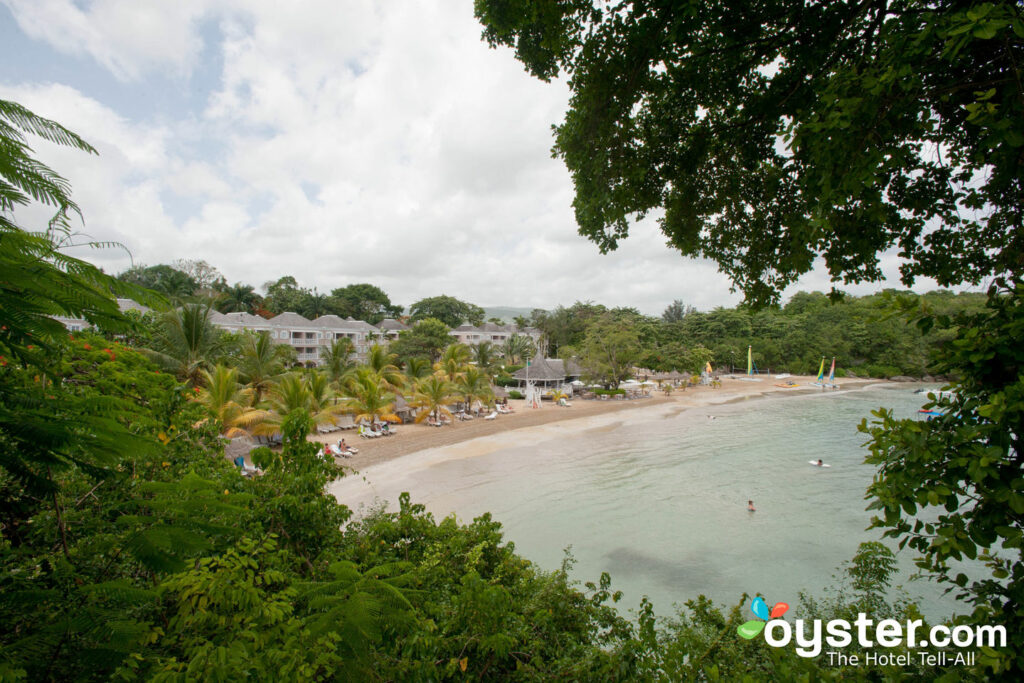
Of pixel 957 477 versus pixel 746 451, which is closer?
pixel 957 477

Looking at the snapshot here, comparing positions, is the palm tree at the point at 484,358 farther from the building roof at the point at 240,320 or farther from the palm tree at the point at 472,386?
the building roof at the point at 240,320

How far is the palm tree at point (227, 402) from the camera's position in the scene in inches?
571

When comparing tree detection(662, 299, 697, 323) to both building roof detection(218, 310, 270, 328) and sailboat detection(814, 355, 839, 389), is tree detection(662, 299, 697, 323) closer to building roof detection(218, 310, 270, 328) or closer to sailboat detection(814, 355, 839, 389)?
sailboat detection(814, 355, 839, 389)

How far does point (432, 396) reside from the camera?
22656 mm

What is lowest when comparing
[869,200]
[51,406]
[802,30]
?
[51,406]

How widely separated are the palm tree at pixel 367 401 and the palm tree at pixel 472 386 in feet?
16.0

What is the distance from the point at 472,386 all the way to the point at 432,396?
2960 mm

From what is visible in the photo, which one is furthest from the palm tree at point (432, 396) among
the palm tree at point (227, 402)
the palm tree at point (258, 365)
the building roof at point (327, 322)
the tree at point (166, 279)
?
the tree at point (166, 279)

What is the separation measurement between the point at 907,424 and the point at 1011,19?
1912 mm

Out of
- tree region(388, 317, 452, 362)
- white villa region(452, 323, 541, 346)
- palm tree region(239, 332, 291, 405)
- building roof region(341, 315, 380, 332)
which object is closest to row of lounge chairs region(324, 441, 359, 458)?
palm tree region(239, 332, 291, 405)

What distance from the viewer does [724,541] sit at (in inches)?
418

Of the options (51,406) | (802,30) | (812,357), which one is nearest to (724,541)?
(802,30)

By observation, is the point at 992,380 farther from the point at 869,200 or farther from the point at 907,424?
the point at 869,200

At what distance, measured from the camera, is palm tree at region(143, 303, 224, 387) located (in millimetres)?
15969
